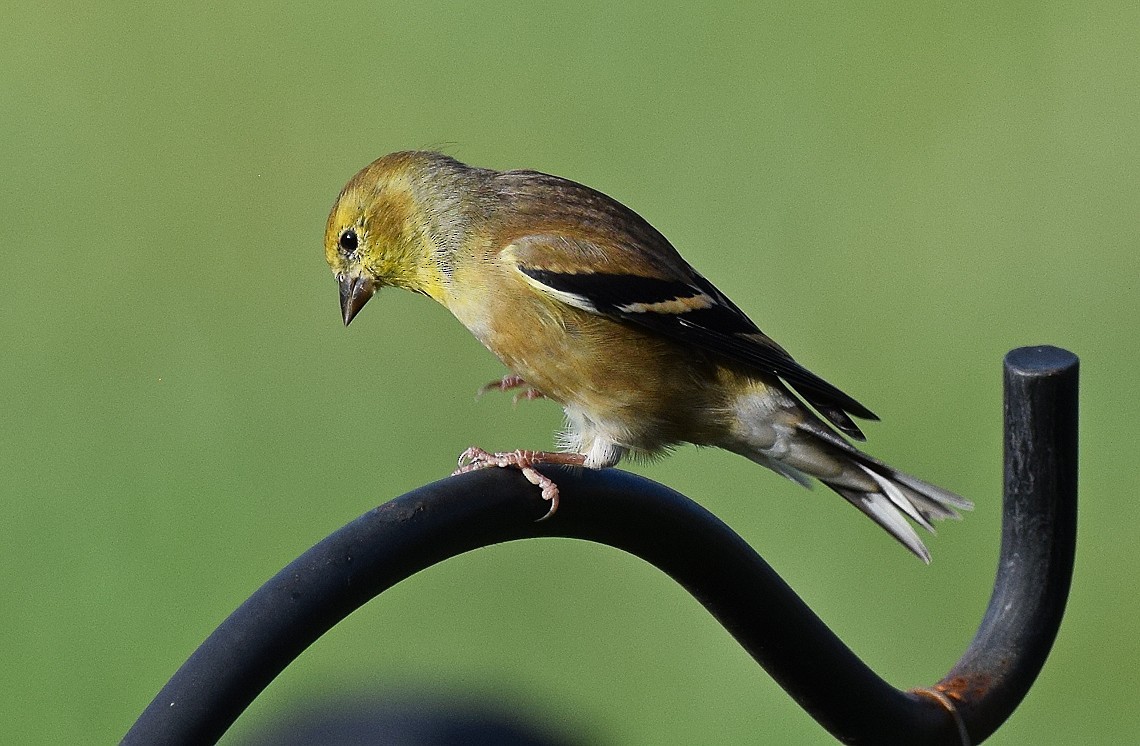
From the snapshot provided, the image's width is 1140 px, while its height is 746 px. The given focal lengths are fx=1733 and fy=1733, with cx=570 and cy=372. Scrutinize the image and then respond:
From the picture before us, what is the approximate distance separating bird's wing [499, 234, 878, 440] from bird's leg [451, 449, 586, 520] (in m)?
0.37

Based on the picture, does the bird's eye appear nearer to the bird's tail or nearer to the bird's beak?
the bird's beak

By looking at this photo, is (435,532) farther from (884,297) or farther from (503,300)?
(884,297)

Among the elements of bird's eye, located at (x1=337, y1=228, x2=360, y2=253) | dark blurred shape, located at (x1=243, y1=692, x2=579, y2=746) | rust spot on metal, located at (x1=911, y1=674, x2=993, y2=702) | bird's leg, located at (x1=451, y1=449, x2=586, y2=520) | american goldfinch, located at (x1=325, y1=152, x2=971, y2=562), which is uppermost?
bird's eye, located at (x1=337, y1=228, x2=360, y2=253)

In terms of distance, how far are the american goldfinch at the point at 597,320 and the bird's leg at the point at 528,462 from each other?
0.53ft

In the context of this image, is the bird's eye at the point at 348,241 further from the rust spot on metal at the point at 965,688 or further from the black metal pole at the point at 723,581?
the rust spot on metal at the point at 965,688

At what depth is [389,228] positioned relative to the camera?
4.19 meters

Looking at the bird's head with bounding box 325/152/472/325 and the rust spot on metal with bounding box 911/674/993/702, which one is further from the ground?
the bird's head with bounding box 325/152/472/325

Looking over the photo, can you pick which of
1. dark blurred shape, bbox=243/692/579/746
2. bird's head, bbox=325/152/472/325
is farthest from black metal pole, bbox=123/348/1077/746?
bird's head, bbox=325/152/472/325

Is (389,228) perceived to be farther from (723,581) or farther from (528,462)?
(723,581)

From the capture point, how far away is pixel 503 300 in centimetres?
396

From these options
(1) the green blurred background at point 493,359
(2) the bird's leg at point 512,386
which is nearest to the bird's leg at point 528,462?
(2) the bird's leg at point 512,386

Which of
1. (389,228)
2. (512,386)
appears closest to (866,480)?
(512,386)

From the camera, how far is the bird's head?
415cm

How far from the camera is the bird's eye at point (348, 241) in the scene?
4.21m
